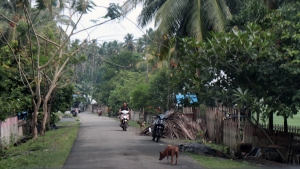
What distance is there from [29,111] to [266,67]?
56.6 feet

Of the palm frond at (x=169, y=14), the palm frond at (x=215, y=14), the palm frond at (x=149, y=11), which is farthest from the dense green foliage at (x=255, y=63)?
the palm frond at (x=149, y=11)

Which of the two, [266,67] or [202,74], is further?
[202,74]

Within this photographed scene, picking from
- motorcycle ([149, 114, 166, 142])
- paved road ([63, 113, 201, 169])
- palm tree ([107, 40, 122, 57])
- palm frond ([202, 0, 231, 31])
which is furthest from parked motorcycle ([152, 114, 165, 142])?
palm tree ([107, 40, 122, 57])

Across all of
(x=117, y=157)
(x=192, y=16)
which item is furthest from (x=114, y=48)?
(x=117, y=157)

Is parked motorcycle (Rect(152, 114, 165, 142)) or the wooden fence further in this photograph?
parked motorcycle (Rect(152, 114, 165, 142))

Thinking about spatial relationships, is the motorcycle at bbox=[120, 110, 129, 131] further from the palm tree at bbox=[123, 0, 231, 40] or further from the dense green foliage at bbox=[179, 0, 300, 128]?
the dense green foliage at bbox=[179, 0, 300, 128]

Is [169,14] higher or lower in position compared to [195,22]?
higher

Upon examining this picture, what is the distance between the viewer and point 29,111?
86.1 feet

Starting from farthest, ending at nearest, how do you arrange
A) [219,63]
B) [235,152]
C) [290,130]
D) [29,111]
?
[29,111]
[235,152]
[290,130]
[219,63]

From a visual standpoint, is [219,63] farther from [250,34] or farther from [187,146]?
[187,146]

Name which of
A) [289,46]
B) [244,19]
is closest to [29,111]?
[244,19]

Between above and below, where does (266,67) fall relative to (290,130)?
above

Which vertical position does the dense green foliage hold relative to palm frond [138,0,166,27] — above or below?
below

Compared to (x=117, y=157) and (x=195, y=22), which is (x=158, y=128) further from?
(x=117, y=157)
